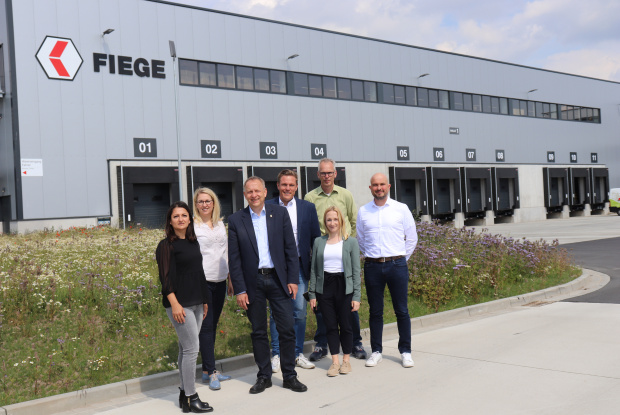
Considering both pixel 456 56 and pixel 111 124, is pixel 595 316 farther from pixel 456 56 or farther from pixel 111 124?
pixel 456 56

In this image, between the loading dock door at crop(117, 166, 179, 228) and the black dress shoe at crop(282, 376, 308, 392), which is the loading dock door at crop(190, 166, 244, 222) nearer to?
the loading dock door at crop(117, 166, 179, 228)

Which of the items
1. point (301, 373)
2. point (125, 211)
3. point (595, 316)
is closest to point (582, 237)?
point (595, 316)

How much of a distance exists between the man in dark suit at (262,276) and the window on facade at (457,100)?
34241 mm

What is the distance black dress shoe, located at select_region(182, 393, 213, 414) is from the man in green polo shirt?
191 centimetres

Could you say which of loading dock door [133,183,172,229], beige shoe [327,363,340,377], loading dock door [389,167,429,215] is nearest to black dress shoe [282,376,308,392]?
beige shoe [327,363,340,377]

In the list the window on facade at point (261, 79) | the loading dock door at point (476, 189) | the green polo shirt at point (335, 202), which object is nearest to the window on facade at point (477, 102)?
the loading dock door at point (476, 189)

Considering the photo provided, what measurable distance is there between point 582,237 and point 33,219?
2211 centimetres

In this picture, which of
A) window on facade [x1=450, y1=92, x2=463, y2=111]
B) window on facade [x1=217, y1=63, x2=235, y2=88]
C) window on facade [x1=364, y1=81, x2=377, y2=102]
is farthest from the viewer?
window on facade [x1=450, y1=92, x2=463, y2=111]

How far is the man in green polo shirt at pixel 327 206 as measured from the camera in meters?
6.92

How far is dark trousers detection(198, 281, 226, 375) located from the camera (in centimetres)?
597

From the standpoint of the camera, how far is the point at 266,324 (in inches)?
→ 228

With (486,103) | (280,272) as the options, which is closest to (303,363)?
(280,272)

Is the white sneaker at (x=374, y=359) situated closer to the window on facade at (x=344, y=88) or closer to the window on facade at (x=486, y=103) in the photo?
the window on facade at (x=344, y=88)

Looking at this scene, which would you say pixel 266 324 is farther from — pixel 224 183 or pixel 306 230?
pixel 224 183
